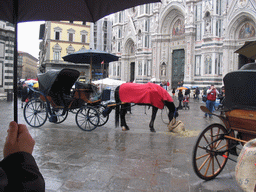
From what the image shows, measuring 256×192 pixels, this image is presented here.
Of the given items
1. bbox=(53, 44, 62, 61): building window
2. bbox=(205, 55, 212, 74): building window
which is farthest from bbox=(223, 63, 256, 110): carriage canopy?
Answer: bbox=(53, 44, 62, 61): building window

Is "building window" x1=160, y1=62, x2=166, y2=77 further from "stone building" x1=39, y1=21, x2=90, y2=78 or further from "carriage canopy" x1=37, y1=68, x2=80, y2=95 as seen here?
"carriage canopy" x1=37, y1=68, x2=80, y2=95

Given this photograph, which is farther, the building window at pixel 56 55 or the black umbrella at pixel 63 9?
the building window at pixel 56 55

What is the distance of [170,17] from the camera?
29.5 meters

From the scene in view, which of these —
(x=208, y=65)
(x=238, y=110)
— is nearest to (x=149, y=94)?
(x=238, y=110)

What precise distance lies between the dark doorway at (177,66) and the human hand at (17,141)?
92.3 feet

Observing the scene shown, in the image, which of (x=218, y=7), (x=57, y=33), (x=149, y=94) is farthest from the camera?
(x=57, y=33)

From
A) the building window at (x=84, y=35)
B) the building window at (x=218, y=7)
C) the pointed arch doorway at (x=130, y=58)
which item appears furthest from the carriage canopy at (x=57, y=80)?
the building window at (x=84, y=35)

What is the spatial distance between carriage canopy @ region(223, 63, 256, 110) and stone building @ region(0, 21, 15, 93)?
18779 mm

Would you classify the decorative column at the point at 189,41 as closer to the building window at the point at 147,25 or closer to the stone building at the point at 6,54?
the building window at the point at 147,25

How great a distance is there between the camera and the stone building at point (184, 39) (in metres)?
22.1

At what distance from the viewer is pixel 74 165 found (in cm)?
430

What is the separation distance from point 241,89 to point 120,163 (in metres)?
2.47

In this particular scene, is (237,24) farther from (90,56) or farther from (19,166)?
(19,166)

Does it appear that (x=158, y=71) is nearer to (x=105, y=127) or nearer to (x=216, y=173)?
(x=105, y=127)
